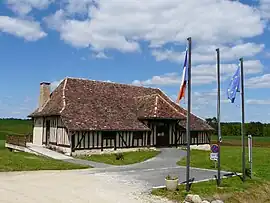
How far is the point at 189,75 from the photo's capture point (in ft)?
46.1

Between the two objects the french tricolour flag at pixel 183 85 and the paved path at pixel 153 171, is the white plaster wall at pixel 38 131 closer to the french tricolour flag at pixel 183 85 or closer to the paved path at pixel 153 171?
the paved path at pixel 153 171

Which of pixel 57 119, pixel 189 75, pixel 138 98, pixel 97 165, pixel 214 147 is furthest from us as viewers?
pixel 138 98

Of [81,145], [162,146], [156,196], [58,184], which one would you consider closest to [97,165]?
[81,145]

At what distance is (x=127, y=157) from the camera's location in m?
26.2

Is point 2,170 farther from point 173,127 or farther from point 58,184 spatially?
point 173,127

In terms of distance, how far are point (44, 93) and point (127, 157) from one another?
11230mm

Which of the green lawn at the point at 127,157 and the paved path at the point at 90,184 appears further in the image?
the green lawn at the point at 127,157

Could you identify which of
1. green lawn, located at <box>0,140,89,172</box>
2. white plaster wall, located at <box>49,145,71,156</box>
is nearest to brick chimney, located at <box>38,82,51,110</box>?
white plaster wall, located at <box>49,145,71,156</box>

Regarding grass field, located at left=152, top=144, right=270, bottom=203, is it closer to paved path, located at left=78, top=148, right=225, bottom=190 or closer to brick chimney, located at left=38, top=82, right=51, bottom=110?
paved path, located at left=78, top=148, right=225, bottom=190

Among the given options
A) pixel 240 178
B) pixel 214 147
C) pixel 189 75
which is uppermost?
pixel 189 75

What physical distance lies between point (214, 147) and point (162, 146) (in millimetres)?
15731

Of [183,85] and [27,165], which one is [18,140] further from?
[183,85]

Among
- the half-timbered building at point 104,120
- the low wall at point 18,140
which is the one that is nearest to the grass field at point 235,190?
the half-timbered building at point 104,120

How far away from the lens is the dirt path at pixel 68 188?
12.0 metres
